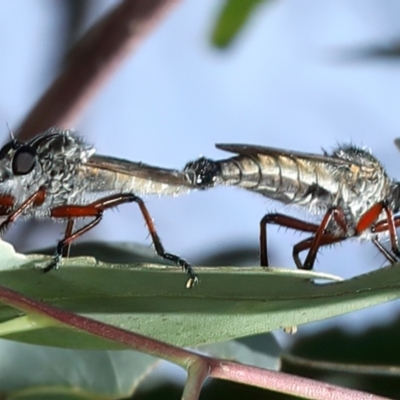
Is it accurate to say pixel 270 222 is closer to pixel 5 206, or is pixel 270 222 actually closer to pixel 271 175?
pixel 271 175

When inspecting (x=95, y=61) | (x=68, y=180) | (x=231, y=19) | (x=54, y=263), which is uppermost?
(x=231, y=19)

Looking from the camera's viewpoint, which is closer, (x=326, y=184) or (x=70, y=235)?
(x=70, y=235)

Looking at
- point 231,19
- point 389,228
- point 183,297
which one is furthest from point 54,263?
point 231,19

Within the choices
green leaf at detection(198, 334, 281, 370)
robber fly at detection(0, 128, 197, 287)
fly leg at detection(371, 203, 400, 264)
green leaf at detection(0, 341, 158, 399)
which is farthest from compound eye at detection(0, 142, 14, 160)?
fly leg at detection(371, 203, 400, 264)

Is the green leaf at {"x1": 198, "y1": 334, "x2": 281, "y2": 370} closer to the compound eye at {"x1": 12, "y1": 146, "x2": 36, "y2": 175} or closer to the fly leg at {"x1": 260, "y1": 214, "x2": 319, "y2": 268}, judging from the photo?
the fly leg at {"x1": 260, "y1": 214, "x2": 319, "y2": 268}

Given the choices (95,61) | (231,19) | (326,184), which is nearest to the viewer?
(326,184)

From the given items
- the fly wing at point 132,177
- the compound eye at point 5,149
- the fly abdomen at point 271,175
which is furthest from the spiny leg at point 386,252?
the compound eye at point 5,149

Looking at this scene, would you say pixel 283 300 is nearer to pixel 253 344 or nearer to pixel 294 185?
pixel 253 344
